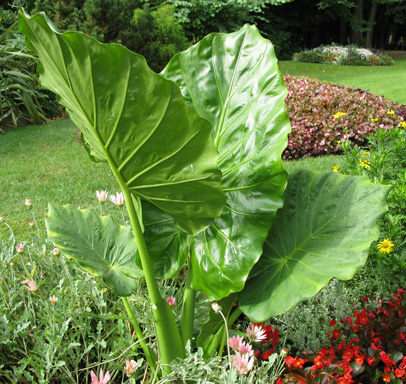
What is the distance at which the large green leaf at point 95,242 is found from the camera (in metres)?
1.52

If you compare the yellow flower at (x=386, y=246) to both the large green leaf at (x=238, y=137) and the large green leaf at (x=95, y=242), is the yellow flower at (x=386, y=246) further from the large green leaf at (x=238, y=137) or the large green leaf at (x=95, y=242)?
the large green leaf at (x=95, y=242)

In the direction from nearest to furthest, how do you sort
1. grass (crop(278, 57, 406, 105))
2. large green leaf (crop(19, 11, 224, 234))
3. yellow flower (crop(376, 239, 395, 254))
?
large green leaf (crop(19, 11, 224, 234))
yellow flower (crop(376, 239, 395, 254))
grass (crop(278, 57, 406, 105))

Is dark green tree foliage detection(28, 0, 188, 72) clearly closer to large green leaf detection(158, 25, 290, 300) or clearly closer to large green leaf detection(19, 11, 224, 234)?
large green leaf detection(158, 25, 290, 300)

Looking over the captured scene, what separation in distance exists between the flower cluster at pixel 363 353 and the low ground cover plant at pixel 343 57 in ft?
60.2

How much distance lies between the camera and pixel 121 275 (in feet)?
4.98

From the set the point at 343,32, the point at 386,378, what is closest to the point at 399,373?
the point at 386,378

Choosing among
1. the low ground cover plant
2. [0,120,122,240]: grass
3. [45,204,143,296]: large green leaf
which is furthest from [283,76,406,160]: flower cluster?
the low ground cover plant

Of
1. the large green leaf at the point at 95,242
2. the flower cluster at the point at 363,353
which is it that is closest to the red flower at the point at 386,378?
the flower cluster at the point at 363,353

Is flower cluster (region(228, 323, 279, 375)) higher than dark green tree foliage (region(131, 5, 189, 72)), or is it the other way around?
dark green tree foliage (region(131, 5, 189, 72))

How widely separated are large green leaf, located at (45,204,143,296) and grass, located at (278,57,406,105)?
24.4 ft

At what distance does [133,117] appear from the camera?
1086 mm

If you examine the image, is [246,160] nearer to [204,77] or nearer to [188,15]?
[204,77]

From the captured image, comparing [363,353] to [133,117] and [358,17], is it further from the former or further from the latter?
[358,17]

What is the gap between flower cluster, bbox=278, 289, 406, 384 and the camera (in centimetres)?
152
